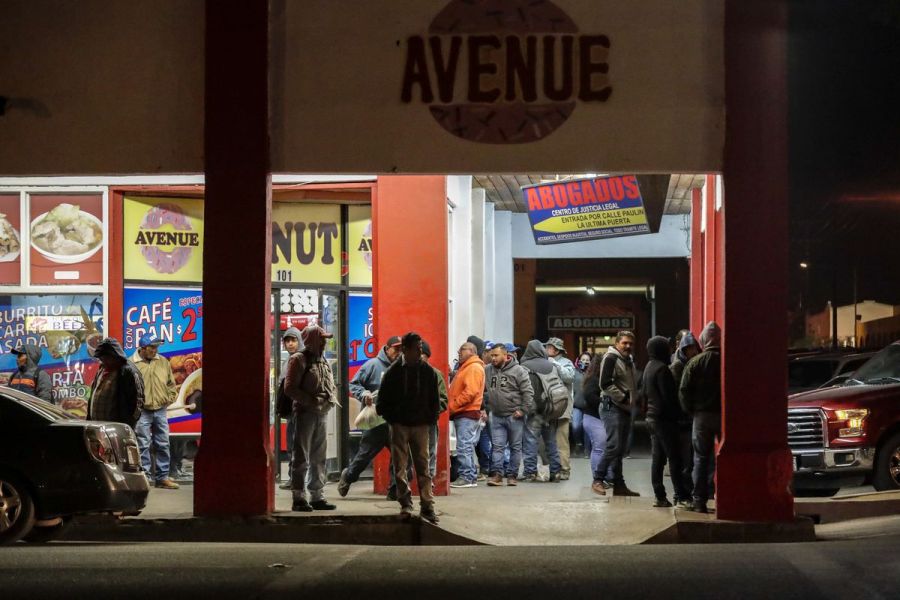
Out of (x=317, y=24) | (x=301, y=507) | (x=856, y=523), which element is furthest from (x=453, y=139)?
(x=856, y=523)

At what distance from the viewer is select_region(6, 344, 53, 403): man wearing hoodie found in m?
14.9

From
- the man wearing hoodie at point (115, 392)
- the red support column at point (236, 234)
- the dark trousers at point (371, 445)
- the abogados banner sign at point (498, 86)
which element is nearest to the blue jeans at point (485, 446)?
the dark trousers at point (371, 445)

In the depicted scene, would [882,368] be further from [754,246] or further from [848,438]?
[754,246]

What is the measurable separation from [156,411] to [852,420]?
7.99 meters

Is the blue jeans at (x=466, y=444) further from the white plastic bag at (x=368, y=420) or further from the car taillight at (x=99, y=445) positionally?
the car taillight at (x=99, y=445)

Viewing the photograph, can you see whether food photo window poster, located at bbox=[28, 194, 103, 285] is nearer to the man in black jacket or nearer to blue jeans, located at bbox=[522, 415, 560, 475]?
the man in black jacket

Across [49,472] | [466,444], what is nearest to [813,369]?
[466,444]

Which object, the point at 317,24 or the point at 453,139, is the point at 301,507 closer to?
the point at 453,139

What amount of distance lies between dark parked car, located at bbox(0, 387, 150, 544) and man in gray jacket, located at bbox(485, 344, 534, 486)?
631 centimetres

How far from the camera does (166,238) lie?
15.6 metres

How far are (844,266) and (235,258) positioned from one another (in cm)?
5727

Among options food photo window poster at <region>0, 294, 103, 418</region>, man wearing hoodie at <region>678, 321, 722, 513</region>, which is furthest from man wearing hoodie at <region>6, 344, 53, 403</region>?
man wearing hoodie at <region>678, 321, 722, 513</region>

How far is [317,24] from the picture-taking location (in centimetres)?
1217

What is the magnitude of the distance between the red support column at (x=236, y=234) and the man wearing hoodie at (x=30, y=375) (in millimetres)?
3824
